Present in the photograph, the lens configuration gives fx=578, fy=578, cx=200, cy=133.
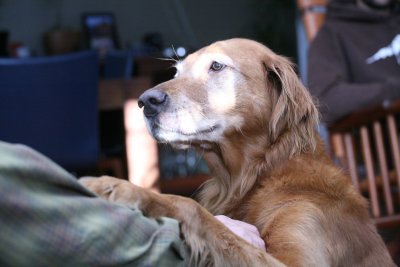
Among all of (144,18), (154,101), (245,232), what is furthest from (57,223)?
(144,18)

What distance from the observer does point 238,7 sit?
8211 mm

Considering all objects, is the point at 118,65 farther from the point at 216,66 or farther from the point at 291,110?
the point at 291,110

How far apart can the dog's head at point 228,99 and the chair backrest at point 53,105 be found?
2.57 ft

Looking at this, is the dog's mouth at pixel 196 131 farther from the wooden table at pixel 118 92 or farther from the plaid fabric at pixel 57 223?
the wooden table at pixel 118 92

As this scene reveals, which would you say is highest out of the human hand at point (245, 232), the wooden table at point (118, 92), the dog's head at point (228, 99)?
the dog's head at point (228, 99)

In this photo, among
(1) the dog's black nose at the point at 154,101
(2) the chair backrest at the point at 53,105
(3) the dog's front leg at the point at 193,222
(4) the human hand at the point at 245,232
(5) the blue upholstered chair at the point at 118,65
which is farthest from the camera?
(5) the blue upholstered chair at the point at 118,65

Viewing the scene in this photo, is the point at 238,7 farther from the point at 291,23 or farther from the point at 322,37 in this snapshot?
the point at 322,37

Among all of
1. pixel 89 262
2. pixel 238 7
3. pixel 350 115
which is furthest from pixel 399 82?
pixel 238 7

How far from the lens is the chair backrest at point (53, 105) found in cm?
245

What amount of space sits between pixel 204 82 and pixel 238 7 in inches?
261

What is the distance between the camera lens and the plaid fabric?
28.4 inches

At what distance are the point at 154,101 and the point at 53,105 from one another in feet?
3.48

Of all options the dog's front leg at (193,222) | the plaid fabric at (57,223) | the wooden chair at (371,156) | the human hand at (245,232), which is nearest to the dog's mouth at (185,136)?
the human hand at (245,232)

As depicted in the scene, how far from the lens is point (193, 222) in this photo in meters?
1.05
